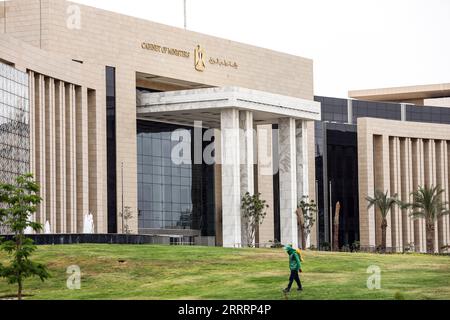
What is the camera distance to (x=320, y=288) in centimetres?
5150

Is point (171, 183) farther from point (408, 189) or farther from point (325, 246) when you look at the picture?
point (408, 189)

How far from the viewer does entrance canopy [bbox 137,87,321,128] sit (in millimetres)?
104250

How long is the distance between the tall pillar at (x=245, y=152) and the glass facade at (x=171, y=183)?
8015 millimetres

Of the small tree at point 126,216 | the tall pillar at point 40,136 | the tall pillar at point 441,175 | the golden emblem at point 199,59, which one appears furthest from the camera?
the tall pillar at point 441,175

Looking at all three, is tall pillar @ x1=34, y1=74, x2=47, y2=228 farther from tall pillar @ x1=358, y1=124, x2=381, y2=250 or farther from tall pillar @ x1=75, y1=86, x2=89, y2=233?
tall pillar @ x1=358, y1=124, x2=381, y2=250

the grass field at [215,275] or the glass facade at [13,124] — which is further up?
the glass facade at [13,124]

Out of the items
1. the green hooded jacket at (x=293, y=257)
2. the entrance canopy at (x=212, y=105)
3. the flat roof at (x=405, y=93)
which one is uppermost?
the flat roof at (x=405, y=93)

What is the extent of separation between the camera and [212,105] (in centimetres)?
10425

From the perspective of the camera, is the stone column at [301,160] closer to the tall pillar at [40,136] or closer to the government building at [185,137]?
the government building at [185,137]

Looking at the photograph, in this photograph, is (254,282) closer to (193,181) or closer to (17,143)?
(17,143)

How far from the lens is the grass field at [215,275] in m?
50.8

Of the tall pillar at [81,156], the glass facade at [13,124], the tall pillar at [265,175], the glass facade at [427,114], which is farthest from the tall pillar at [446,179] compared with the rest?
the glass facade at [13,124]

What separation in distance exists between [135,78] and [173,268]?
154 feet
